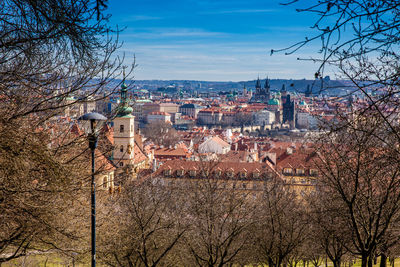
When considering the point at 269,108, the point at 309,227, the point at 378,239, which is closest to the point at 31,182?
the point at 378,239

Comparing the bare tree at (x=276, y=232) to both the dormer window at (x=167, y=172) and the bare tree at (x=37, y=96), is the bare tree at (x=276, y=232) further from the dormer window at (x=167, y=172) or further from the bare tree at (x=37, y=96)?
the dormer window at (x=167, y=172)

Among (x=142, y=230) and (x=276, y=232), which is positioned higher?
(x=142, y=230)

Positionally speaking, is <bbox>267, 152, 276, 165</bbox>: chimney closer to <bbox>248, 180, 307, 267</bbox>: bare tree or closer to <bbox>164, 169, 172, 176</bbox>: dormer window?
<bbox>164, 169, 172, 176</bbox>: dormer window

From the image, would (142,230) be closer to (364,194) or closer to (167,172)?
(364,194)

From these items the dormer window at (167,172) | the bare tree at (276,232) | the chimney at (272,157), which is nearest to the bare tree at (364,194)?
the bare tree at (276,232)

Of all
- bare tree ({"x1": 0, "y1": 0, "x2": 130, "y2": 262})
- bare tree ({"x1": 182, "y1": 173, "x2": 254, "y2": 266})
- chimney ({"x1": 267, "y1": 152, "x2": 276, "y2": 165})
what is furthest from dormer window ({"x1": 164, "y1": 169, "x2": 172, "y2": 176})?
bare tree ({"x1": 0, "y1": 0, "x2": 130, "y2": 262})

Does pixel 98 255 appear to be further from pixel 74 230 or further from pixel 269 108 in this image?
pixel 269 108

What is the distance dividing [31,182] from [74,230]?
2.08 m

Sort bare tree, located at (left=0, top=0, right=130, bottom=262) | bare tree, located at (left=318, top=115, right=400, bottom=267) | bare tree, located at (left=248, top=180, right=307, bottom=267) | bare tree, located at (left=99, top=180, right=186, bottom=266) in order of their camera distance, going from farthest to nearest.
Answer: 1. bare tree, located at (left=248, top=180, right=307, bottom=267)
2. bare tree, located at (left=99, top=180, right=186, bottom=266)
3. bare tree, located at (left=318, top=115, right=400, bottom=267)
4. bare tree, located at (left=0, top=0, right=130, bottom=262)

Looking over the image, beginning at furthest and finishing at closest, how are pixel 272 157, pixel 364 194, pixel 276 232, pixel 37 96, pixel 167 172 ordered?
1. pixel 272 157
2. pixel 167 172
3. pixel 276 232
4. pixel 364 194
5. pixel 37 96

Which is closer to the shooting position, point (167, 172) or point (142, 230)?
point (142, 230)

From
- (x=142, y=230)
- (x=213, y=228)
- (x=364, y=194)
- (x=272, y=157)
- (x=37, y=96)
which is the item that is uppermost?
(x=37, y=96)

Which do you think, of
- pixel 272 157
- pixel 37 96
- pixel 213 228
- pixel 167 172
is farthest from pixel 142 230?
pixel 272 157

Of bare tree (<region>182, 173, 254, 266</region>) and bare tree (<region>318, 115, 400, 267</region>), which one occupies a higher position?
bare tree (<region>318, 115, 400, 267</region>)
